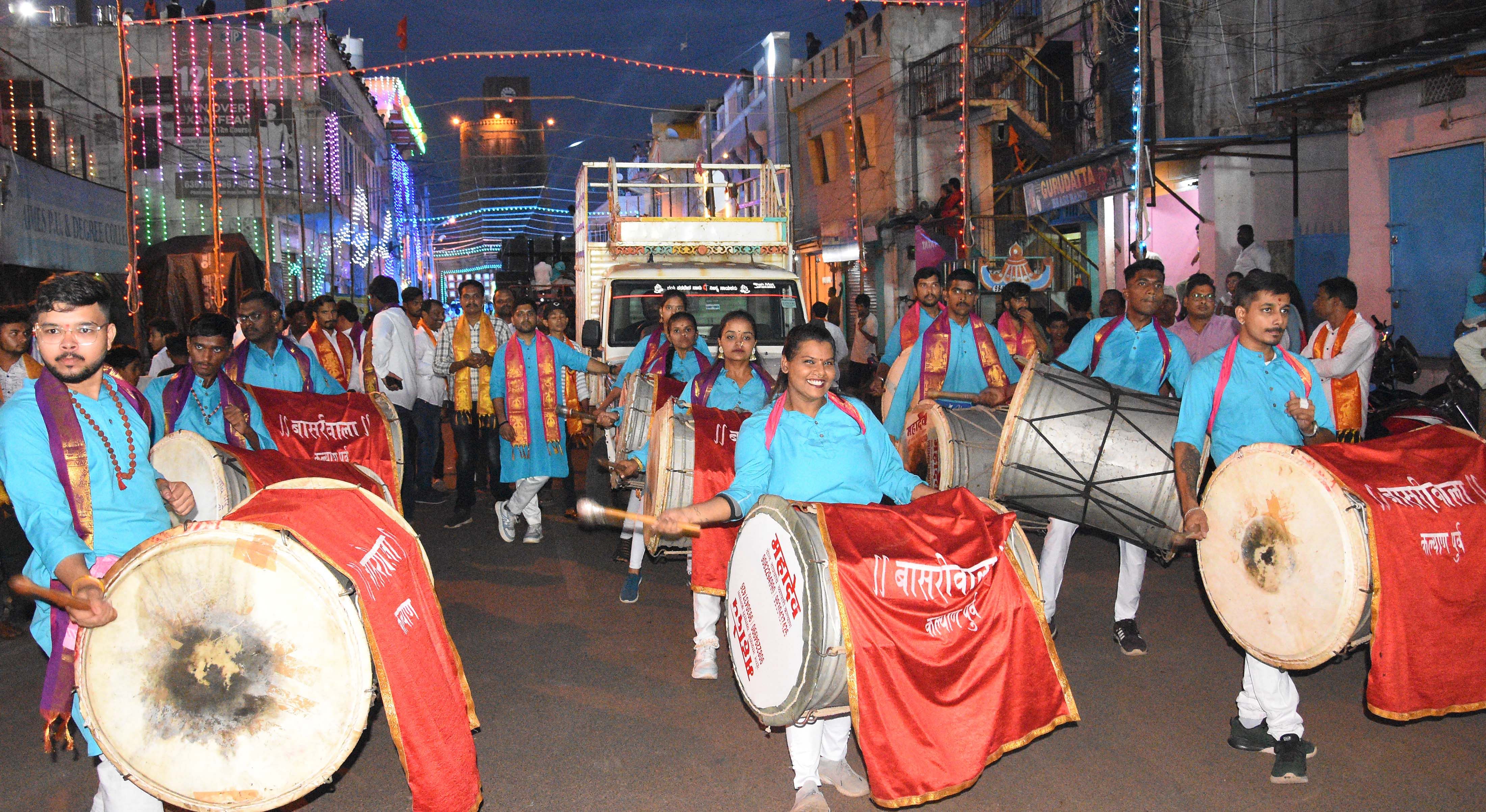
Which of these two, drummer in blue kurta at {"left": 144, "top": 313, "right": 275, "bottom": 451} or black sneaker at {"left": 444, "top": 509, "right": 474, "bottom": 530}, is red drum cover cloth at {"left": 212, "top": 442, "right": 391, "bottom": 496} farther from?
black sneaker at {"left": 444, "top": 509, "right": 474, "bottom": 530}

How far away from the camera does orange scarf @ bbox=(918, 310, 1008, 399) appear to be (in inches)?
299

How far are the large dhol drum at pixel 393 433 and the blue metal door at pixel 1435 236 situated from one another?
1137cm

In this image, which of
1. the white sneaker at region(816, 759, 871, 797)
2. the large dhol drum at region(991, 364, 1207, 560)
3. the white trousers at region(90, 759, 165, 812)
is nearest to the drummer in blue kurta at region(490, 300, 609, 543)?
the large dhol drum at region(991, 364, 1207, 560)

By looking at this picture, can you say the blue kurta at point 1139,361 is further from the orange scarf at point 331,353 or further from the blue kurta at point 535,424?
the orange scarf at point 331,353

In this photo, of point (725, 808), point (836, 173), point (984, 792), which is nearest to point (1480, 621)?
point (984, 792)

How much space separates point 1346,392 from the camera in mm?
7664

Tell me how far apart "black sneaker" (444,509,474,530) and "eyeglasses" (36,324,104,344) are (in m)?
6.86

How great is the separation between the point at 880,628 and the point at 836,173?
3093cm

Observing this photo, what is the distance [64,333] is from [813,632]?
256 centimetres

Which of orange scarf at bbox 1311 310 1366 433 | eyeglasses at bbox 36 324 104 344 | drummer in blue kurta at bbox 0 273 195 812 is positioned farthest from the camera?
orange scarf at bbox 1311 310 1366 433

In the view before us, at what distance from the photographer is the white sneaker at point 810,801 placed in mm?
4195

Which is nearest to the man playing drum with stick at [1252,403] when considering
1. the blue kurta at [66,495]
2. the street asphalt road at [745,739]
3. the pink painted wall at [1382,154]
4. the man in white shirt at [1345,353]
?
the street asphalt road at [745,739]

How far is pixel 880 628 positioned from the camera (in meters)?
3.63

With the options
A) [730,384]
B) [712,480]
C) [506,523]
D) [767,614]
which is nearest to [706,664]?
[712,480]
